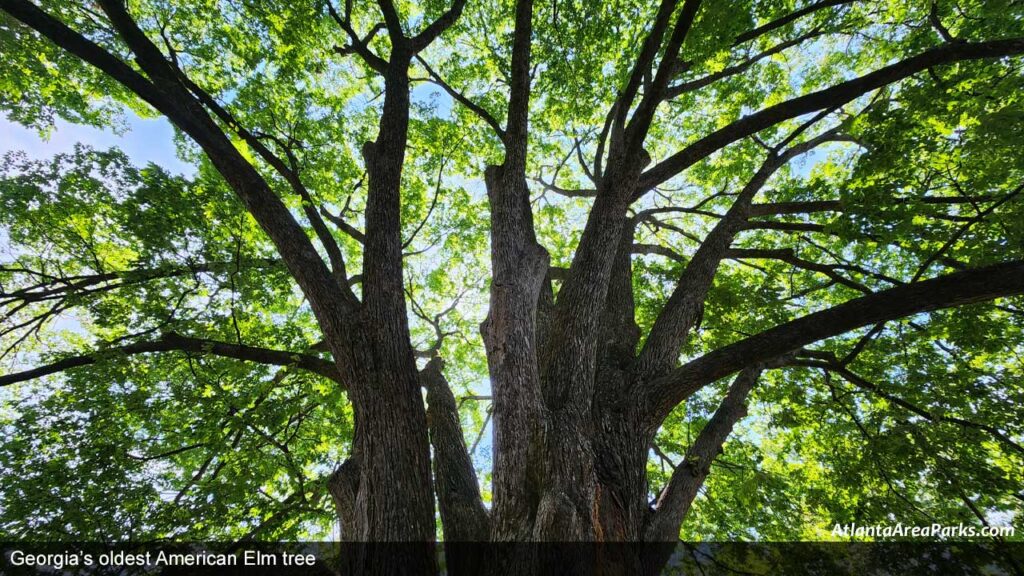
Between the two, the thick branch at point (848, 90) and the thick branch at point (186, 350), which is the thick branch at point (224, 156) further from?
the thick branch at point (848, 90)

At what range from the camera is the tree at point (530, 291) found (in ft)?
9.50

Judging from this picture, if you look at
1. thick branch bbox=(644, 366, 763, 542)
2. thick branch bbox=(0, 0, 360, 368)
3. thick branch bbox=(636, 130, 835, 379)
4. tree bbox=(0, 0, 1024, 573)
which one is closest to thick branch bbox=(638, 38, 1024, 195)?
tree bbox=(0, 0, 1024, 573)

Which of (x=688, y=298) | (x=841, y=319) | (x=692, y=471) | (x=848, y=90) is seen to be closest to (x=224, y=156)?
(x=688, y=298)

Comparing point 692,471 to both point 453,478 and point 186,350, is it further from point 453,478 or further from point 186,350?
point 186,350

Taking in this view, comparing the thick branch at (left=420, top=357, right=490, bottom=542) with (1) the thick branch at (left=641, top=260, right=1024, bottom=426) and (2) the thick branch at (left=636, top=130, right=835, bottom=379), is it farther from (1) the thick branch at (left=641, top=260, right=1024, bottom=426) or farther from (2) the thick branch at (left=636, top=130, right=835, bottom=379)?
(2) the thick branch at (left=636, top=130, right=835, bottom=379)

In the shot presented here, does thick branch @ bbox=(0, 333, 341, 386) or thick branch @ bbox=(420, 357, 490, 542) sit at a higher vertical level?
thick branch @ bbox=(0, 333, 341, 386)

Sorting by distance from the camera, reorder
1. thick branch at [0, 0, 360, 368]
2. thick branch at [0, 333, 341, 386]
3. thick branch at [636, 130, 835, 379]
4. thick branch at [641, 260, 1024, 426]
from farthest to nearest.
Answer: thick branch at [0, 333, 341, 386], thick branch at [636, 130, 835, 379], thick branch at [0, 0, 360, 368], thick branch at [641, 260, 1024, 426]

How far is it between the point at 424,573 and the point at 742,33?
291 inches

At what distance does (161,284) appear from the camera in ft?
16.3

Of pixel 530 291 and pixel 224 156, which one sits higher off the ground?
pixel 224 156

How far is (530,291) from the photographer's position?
351 centimetres

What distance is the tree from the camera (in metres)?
2.90

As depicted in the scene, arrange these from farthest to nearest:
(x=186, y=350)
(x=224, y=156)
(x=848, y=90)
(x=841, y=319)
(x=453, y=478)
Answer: (x=186, y=350) < (x=453, y=478) < (x=848, y=90) < (x=224, y=156) < (x=841, y=319)

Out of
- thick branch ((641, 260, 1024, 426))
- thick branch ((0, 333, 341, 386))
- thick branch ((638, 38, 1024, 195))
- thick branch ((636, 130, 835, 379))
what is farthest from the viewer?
thick branch ((0, 333, 341, 386))
